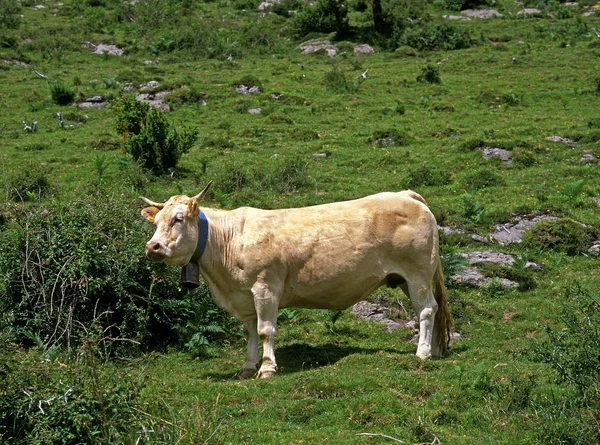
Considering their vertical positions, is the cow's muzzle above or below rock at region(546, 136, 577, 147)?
above

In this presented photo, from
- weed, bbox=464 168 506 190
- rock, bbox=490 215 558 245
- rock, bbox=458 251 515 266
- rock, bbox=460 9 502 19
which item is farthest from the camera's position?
rock, bbox=460 9 502 19

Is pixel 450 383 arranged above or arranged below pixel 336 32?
above

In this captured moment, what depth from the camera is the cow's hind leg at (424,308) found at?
44.5 ft

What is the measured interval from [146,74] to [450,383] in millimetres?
29139

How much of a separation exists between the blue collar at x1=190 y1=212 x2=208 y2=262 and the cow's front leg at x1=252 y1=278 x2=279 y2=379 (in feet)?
3.07

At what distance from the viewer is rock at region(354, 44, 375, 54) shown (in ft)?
142

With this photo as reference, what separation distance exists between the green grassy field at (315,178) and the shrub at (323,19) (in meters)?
0.77

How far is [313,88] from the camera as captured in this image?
3553 centimetres

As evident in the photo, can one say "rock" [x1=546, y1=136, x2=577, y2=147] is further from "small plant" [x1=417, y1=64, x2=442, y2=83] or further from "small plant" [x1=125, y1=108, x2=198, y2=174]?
"small plant" [x1=125, y1=108, x2=198, y2=174]

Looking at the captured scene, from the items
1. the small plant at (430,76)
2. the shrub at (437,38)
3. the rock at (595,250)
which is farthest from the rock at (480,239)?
the shrub at (437,38)

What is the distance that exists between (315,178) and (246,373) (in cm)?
1211

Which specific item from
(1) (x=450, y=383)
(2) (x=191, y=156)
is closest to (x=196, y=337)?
(1) (x=450, y=383)

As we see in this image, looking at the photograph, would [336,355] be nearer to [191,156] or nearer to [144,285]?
[144,285]

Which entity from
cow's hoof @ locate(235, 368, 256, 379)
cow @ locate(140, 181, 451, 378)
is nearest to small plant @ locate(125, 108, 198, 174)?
cow @ locate(140, 181, 451, 378)
